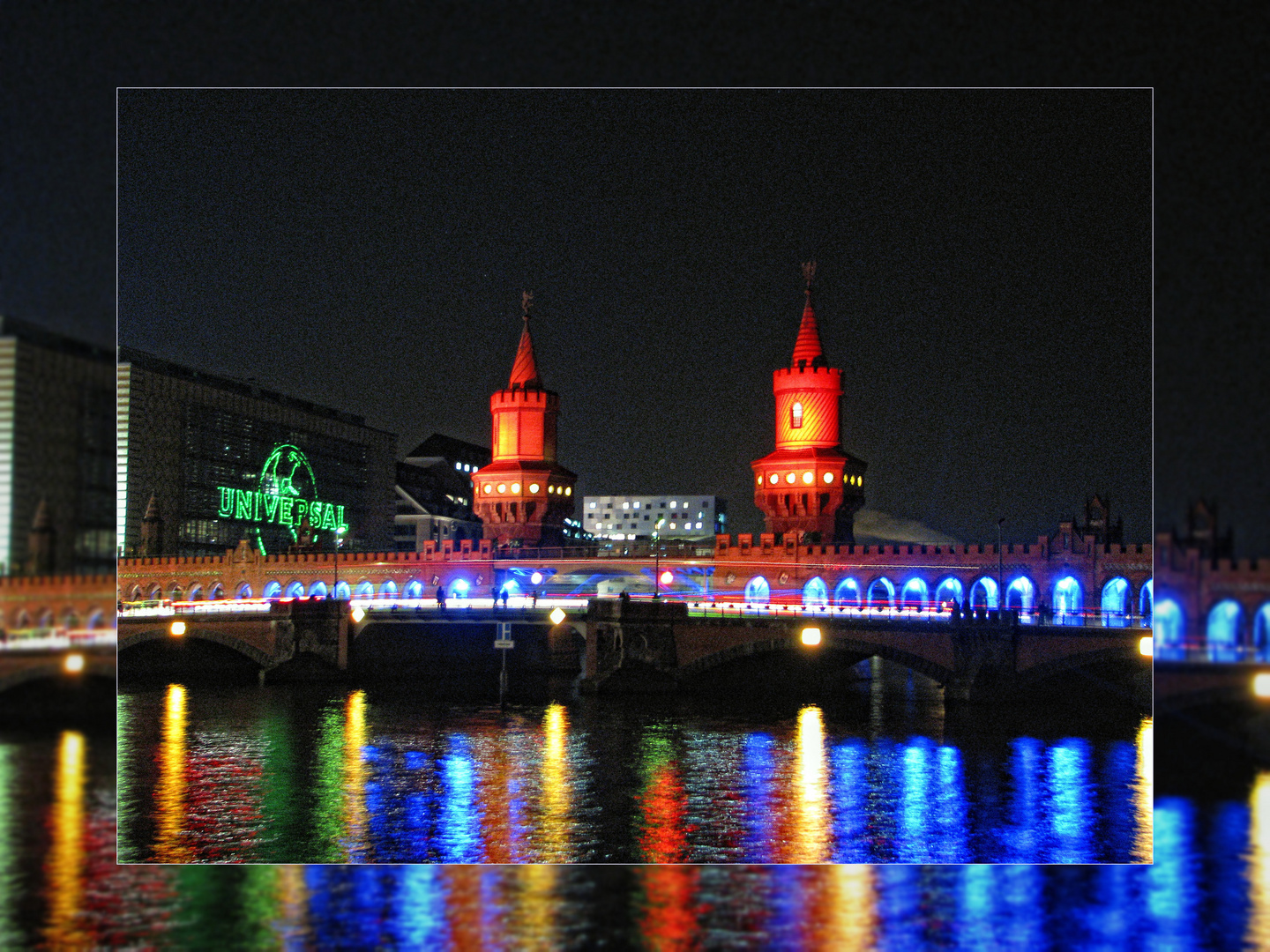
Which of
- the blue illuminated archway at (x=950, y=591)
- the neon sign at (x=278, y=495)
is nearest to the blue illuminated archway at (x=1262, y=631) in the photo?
the neon sign at (x=278, y=495)

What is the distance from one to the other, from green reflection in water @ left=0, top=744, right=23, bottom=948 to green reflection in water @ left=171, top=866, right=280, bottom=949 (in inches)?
59.5

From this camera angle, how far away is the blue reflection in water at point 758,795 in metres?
16.5

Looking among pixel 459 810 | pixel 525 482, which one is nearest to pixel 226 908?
pixel 459 810

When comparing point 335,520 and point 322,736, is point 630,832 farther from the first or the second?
point 335,520

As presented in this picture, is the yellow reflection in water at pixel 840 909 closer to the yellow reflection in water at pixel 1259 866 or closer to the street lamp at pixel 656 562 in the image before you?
the yellow reflection in water at pixel 1259 866

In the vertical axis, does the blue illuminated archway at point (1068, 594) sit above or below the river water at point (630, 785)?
above

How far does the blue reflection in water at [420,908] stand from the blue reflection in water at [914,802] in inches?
214

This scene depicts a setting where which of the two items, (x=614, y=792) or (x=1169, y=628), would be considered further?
(x=614, y=792)

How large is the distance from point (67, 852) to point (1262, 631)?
13.7 metres

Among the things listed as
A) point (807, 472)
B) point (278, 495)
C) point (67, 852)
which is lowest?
point (67, 852)

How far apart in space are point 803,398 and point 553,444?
1095cm

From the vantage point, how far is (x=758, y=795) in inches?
773

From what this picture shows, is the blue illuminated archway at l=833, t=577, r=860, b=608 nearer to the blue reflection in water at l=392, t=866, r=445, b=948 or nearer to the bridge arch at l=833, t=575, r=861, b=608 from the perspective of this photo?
the bridge arch at l=833, t=575, r=861, b=608

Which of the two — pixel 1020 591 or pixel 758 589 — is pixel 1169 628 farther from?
pixel 758 589
